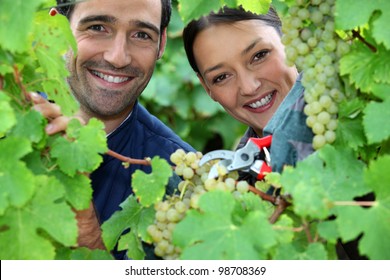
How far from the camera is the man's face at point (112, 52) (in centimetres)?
189

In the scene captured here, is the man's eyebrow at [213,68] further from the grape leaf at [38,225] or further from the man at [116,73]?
the grape leaf at [38,225]

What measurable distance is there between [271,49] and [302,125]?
78 centimetres

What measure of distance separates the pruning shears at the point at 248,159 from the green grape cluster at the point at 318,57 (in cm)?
12

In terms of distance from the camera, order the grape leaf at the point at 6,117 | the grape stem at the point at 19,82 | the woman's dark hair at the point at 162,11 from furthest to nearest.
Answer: the woman's dark hair at the point at 162,11 < the grape stem at the point at 19,82 < the grape leaf at the point at 6,117

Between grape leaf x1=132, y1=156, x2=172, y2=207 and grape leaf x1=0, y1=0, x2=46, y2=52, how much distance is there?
1.03 feet

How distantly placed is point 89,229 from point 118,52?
0.86 m

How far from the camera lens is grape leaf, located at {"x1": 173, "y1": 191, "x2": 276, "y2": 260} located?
0.87 metres

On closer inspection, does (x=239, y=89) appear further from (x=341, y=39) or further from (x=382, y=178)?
(x=382, y=178)

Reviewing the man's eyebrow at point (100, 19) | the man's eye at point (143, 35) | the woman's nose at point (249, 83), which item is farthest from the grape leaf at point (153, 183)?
the man's eye at point (143, 35)

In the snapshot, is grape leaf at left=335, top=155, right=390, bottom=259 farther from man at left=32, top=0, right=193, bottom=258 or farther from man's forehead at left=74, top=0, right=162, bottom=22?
man's forehead at left=74, top=0, right=162, bottom=22

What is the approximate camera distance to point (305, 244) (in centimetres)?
100

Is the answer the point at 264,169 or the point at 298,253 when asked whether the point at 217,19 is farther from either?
the point at 298,253

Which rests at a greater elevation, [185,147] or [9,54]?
[9,54]
